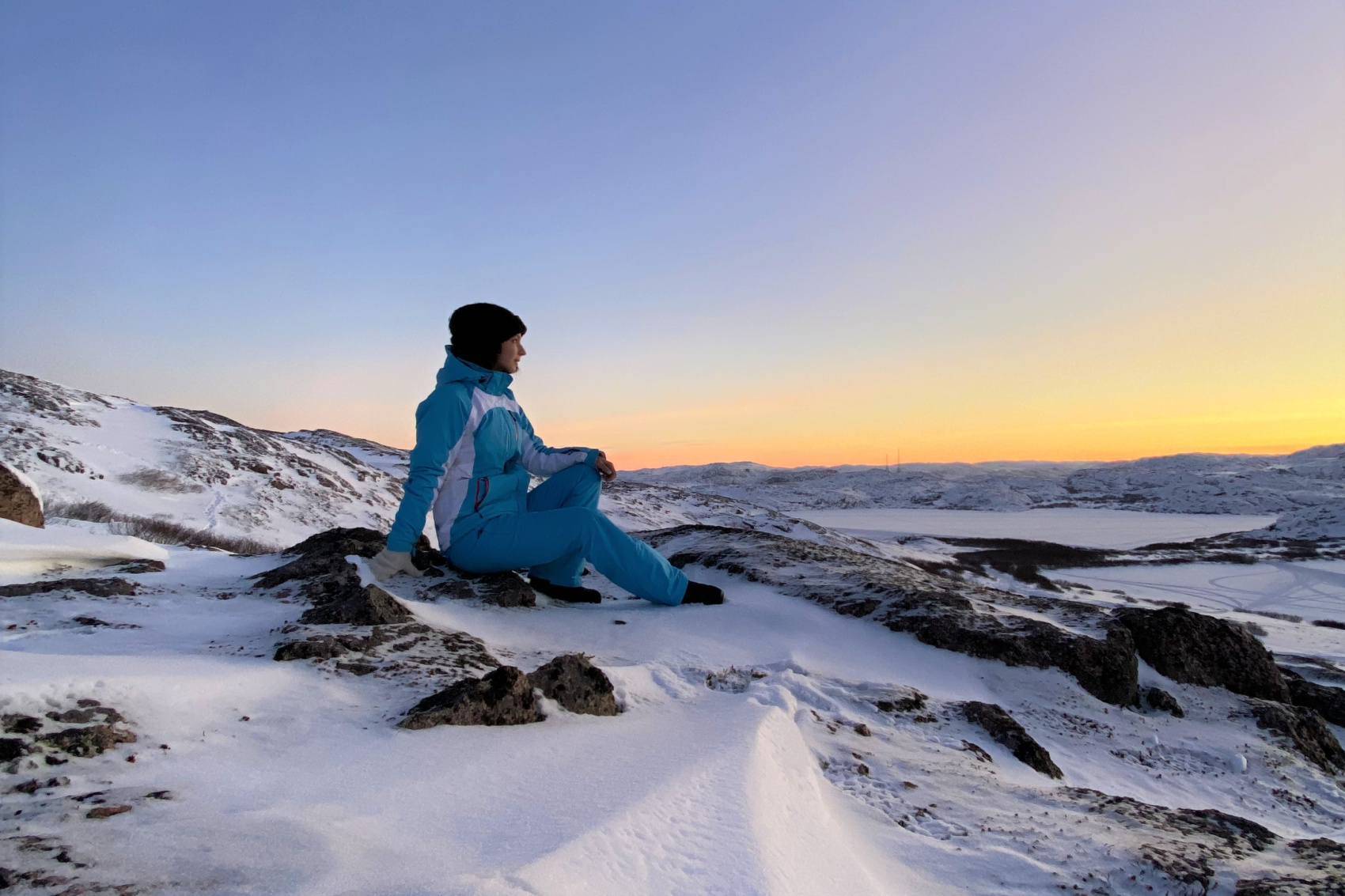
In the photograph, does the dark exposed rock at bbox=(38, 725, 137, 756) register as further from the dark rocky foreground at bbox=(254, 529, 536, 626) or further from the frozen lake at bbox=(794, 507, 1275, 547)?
the frozen lake at bbox=(794, 507, 1275, 547)

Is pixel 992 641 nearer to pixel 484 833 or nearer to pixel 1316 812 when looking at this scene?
pixel 1316 812

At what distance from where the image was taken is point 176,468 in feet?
57.7

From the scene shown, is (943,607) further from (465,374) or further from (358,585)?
(358,585)

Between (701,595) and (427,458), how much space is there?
1.94 meters

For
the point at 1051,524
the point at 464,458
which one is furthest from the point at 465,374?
the point at 1051,524

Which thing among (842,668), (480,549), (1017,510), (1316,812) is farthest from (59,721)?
(1017,510)

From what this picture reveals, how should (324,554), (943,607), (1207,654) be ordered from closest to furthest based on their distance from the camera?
(1207,654), (943,607), (324,554)

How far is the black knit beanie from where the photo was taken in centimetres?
435

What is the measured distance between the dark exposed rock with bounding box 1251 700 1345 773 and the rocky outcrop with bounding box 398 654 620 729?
380 centimetres

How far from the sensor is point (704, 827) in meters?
1.72

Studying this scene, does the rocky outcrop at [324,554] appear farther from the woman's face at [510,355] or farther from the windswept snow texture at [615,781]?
the woman's face at [510,355]

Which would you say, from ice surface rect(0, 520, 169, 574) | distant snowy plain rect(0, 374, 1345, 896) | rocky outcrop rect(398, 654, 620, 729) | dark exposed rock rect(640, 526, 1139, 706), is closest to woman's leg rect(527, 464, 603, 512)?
distant snowy plain rect(0, 374, 1345, 896)

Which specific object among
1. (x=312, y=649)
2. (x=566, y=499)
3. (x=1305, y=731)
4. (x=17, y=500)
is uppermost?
(x=566, y=499)

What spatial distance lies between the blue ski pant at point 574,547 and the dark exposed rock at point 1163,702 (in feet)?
9.43
